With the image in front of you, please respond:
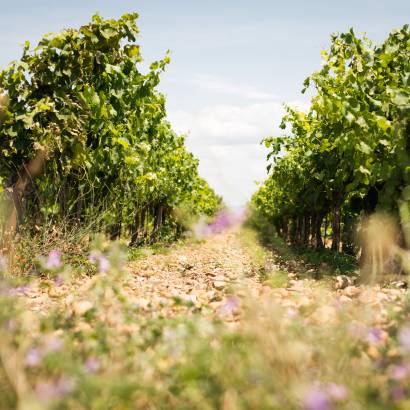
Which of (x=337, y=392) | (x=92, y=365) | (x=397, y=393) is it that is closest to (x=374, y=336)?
(x=397, y=393)

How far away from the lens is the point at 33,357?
105 inches

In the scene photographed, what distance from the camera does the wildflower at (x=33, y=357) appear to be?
8.68 feet

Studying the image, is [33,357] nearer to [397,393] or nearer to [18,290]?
[397,393]

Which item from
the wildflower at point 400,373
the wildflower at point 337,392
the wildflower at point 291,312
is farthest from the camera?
the wildflower at point 291,312

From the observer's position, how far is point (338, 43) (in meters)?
9.44

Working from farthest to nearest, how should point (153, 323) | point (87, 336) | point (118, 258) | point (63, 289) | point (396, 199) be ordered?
1. point (396, 199)
2. point (63, 289)
3. point (118, 258)
4. point (153, 323)
5. point (87, 336)

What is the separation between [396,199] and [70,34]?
5689 millimetres

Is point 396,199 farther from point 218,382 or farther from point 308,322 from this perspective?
point 218,382

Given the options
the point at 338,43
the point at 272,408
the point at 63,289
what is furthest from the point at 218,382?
the point at 338,43

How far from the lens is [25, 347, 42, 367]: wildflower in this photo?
265 centimetres

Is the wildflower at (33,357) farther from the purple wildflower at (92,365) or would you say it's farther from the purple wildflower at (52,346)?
the purple wildflower at (92,365)

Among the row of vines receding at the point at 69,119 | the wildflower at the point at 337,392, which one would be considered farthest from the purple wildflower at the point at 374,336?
the row of vines receding at the point at 69,119

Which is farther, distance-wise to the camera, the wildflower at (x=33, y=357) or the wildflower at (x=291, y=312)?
the wildflower at (x=291, y=312)

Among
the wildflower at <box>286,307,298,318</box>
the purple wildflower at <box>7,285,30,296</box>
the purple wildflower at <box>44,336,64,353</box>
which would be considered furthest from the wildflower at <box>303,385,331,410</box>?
the purple wildflower at <box>7,285,30,296</box>
